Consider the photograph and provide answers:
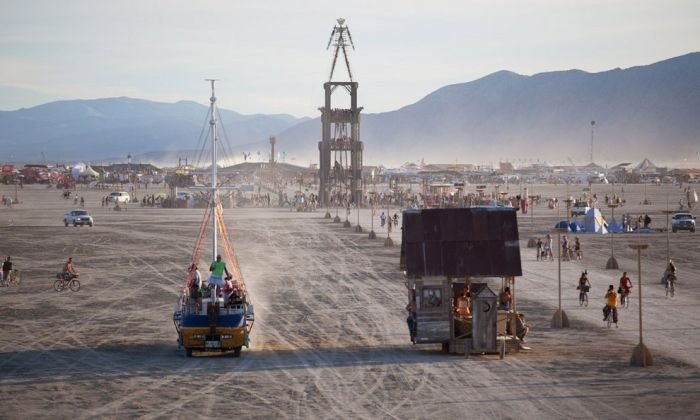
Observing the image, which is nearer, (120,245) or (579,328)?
(579,328)

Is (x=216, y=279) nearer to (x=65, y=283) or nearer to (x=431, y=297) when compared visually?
(x=431, y=297)

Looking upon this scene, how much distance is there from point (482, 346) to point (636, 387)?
490cm

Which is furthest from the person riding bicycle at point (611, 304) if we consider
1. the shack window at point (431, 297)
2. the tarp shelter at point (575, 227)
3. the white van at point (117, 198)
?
the white van at point (117, 198)

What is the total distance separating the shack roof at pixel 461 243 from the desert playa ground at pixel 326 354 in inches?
87.3

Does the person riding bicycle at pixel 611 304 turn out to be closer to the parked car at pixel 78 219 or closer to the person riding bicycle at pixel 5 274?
the person riding bicycle at pixel 5 274

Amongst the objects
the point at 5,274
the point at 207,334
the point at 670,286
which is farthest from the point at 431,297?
the point at 5,274

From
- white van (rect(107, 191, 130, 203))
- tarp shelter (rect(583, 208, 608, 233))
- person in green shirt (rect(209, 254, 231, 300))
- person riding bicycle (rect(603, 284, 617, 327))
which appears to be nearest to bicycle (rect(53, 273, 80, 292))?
person in green shirt (rect(209, 254, 231, 300))

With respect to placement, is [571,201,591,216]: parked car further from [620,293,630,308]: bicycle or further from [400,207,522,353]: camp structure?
[400,207,522,353]: camp structure

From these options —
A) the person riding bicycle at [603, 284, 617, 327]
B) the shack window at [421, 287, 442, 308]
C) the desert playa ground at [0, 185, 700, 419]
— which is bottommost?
the desert playa ground at [0, 185, 700, 419]

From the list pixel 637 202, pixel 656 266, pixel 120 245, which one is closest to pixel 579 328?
pixel 656 266

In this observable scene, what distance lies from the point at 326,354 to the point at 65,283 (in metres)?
17.5

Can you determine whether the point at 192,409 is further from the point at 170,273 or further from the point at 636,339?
the point at 170,273

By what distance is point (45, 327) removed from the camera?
106ft

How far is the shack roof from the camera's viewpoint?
89.6 ft
